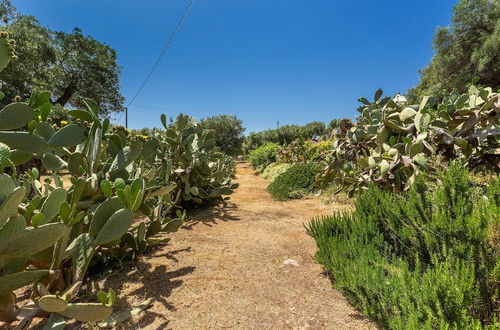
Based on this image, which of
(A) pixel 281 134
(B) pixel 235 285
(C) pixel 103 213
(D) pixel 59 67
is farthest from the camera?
(A) pixel 281 134

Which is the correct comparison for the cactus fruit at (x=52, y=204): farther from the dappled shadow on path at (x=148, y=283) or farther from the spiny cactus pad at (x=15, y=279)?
the dappled shadow on path at (x=148, y=283)

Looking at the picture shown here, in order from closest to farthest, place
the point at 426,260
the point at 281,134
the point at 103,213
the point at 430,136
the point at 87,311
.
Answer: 1. the point at 87,311
2. the point at 103,213
3. the point at 426,260
4. the point at 430,136
5. the point at 281,134

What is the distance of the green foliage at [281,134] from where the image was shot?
84.8ft

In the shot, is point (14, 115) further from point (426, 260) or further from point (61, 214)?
point (426, 260)

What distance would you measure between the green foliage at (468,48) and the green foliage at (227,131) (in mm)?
15637

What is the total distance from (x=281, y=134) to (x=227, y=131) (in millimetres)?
5922

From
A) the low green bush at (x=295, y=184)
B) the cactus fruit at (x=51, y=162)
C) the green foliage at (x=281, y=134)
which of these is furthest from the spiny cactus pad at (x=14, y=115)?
the green foliage at (x=281, y=134)

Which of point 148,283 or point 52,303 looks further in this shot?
point 148,283

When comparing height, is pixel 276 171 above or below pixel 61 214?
below

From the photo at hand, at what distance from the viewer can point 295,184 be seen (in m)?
5.45

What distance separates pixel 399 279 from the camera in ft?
3.91

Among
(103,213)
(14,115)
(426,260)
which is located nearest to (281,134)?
(426,260)

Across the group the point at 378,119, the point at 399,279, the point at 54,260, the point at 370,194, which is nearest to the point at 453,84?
the point at 378,119

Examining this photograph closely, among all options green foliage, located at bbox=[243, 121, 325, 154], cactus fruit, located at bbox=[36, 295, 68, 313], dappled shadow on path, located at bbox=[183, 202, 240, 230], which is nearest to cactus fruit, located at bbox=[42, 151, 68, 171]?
cactus fruit, located at bbox=[36, 295, 68, 313]
